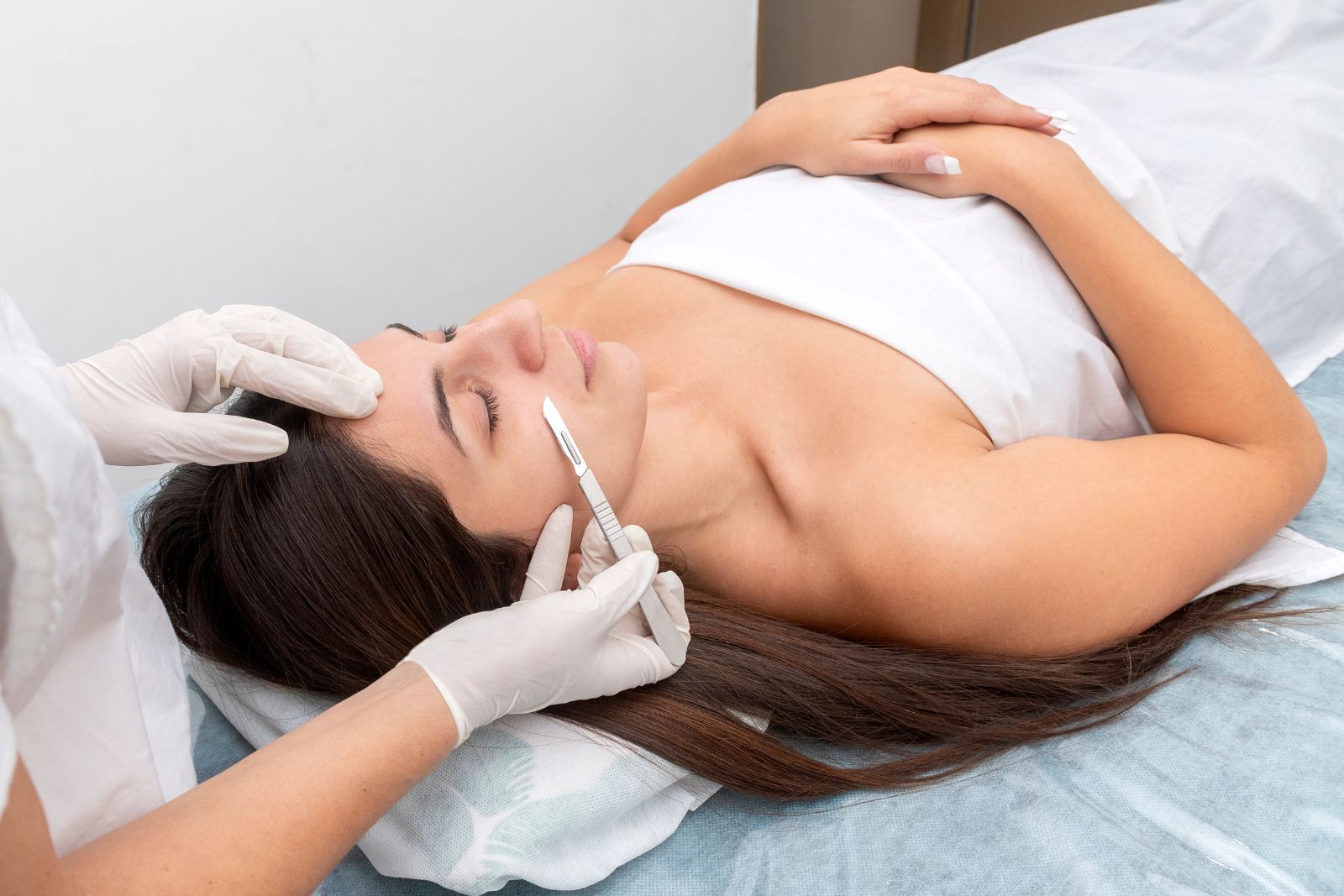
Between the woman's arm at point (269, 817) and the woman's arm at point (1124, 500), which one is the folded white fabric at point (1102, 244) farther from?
the woman's arm at point (269, 817)

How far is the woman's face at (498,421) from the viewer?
3.58 ft

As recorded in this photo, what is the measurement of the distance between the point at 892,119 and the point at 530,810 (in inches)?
42.3

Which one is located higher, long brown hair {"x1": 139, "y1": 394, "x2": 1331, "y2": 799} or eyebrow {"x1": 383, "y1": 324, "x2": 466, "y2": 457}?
eyebrow {"x1": 383, "y1": 324, "x2": 466, "y2": 457}

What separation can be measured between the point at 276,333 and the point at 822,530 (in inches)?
26.1

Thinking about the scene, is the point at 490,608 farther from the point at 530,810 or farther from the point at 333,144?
the point at 333,144

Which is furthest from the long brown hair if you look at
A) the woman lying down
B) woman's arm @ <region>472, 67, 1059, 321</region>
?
woman's arm @ <region>472, 67, 1059, 321</region>

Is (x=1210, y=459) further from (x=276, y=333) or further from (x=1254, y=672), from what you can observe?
(x=276, y=333)

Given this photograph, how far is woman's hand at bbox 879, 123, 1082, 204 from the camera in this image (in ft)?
4.50

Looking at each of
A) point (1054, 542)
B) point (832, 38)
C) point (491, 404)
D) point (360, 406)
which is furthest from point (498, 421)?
point (832, 38)

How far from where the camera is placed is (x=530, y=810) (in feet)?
3.32

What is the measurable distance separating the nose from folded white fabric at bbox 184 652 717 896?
15.9 inches

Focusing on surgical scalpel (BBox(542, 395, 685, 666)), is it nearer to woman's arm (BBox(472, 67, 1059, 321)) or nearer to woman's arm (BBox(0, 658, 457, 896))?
woman's arm (BBox(0, 658, 457, 896))

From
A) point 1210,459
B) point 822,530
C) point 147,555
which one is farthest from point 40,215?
point 1210,459

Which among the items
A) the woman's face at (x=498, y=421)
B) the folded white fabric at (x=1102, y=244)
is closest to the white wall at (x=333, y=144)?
the folded white fabric at (x=1102, y=244)
